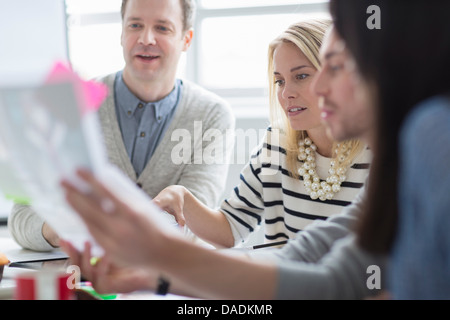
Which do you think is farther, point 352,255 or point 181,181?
point 181,181

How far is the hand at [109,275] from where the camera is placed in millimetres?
759

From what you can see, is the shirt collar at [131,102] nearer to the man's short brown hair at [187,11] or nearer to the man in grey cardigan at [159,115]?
the man in grey cardigan at [159,115]

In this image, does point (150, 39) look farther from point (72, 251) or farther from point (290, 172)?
point (72, 251)

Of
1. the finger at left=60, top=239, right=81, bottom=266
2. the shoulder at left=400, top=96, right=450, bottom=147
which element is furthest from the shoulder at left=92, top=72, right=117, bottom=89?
the shoulder at left=400, top=96, right=450, bottom=147

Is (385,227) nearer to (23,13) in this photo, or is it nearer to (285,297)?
(285,297)

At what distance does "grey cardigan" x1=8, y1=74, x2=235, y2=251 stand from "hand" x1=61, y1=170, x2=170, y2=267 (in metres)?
1.12

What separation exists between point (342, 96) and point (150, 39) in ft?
4.38

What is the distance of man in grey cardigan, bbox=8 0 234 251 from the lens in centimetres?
173

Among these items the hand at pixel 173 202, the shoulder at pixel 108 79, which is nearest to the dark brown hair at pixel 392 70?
the hand at pixel 173 202

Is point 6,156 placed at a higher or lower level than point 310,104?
lower

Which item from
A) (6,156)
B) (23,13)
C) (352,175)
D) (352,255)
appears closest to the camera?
(6,156)
